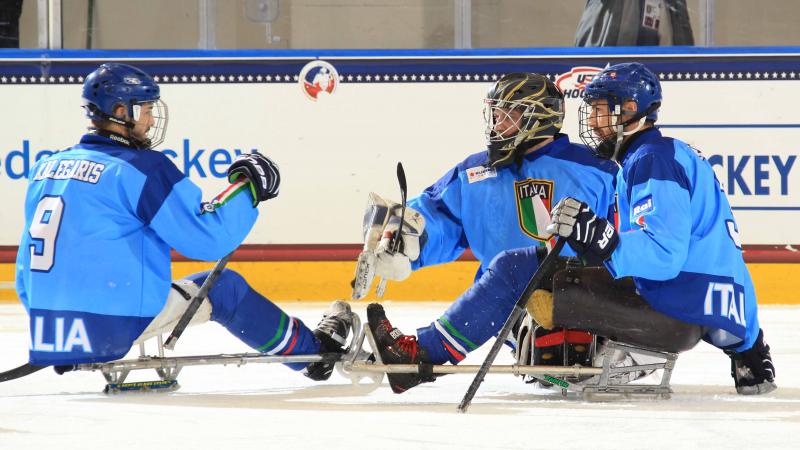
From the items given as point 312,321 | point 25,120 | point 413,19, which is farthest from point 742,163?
point 25,120

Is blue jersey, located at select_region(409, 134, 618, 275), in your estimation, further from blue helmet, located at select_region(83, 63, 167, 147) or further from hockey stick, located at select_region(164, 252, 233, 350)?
blue helmet, located at select_region(83, 63, 167, 147)

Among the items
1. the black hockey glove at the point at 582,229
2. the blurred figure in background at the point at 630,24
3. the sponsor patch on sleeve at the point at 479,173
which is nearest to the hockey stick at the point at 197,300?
the sponsor patch on sleeve at the point at 479,173

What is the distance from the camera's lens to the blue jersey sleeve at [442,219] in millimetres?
4203

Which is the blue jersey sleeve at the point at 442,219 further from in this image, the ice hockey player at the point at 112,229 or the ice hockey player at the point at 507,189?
the ice hockey player at the point at 112,229

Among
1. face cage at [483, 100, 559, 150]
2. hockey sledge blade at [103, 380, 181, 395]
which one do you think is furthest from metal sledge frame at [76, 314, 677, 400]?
face cage at [483, 100, 559, 150]

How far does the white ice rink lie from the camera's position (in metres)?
3.15

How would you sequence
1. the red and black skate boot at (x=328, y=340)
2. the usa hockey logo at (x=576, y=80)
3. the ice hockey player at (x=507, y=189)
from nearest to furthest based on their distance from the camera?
the ice hockey player at (x=507, y=189) → the red and black skate boot at (x=328, y=340) → the usa hockey logo at (x=576, y=80)

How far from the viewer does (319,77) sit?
668 cm

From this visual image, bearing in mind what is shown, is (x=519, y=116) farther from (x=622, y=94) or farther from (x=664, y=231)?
(x=664, y=231)

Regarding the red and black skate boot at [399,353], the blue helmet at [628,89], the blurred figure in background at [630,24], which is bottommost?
the red and black skate boot at [399,353]

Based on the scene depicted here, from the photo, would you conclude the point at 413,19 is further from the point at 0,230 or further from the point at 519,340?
the point at 519,340

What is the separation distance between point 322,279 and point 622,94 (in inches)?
114

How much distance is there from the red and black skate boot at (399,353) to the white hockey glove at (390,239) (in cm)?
16

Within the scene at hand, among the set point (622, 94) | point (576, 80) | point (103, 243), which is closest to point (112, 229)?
point (103, 243)
